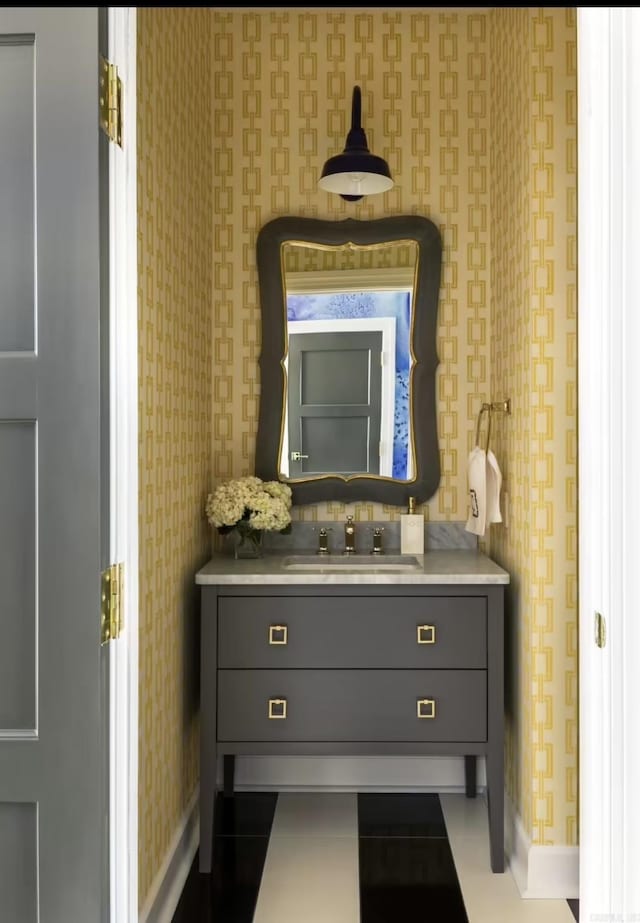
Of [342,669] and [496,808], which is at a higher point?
[342,669]

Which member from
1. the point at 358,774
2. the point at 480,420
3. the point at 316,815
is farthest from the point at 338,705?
the point at 480,420

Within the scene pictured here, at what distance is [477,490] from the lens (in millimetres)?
2760

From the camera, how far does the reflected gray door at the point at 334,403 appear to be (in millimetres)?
3055

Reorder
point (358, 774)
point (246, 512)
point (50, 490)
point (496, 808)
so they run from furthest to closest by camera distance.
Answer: point (358, 774)
point (246, 512)
point (496, 808)
point (50, 490)

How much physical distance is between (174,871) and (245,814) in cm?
53

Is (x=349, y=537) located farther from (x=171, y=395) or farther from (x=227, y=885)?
(x=227, y=885)

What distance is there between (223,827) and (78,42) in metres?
2.40

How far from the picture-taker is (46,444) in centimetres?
121

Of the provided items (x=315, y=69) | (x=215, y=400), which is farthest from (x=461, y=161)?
(x=215, y=400)

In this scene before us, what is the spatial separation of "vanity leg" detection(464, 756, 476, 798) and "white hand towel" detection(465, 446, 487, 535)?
867mm

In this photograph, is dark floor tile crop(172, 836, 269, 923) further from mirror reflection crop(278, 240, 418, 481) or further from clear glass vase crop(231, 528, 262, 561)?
mirror reflection crop(278, 240, 418, 481)

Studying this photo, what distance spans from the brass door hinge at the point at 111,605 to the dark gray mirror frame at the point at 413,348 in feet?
5.81

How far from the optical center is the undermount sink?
275 centimetres
